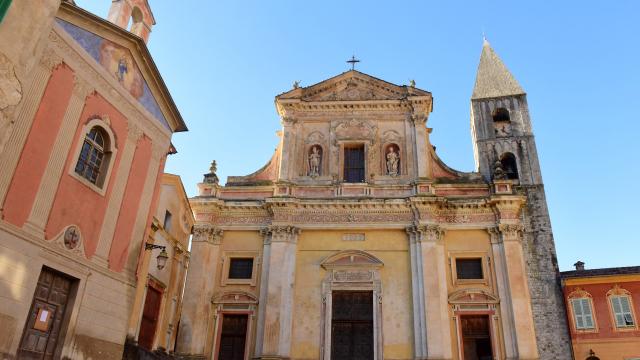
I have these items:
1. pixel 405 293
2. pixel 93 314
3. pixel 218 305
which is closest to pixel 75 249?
pixel 93 314

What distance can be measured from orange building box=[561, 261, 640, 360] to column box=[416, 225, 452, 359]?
16.6 feet

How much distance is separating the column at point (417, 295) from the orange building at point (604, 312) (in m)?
5.82

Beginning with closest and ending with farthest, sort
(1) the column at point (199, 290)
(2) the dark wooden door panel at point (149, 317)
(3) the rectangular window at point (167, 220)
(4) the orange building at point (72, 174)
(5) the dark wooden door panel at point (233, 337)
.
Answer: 1. (4) the orange building at point (72, 174)
2. (2) the dark wooden door panel at point (149, 317)
3. (1) the column at point (199, 290)
4. (3) the rectangular window at point (167, 220)
5. (5) the dark wooden door panel at point (233, 337)

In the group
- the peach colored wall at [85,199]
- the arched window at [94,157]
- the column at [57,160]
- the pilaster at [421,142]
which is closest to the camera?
the column at [57,160]

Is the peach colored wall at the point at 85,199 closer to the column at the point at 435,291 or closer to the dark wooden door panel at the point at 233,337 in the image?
the dark wooden door panel at the point at 233,337

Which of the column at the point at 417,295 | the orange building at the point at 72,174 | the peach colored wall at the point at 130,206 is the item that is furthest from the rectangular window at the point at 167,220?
the column at the point at 417,295

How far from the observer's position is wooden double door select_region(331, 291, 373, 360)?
1820 centimetres

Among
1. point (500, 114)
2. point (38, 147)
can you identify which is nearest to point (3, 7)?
point (38, 147)

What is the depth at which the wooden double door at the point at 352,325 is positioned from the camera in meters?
18.2

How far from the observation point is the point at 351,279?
62.9ft

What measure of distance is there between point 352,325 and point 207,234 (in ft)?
21.8

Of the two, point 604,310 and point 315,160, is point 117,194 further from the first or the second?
point 604,310

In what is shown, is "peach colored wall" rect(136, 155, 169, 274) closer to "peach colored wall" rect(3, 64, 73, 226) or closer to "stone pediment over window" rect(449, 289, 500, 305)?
"peach colored wall" rect(3, 64, 73, 226)

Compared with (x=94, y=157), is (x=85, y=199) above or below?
below
